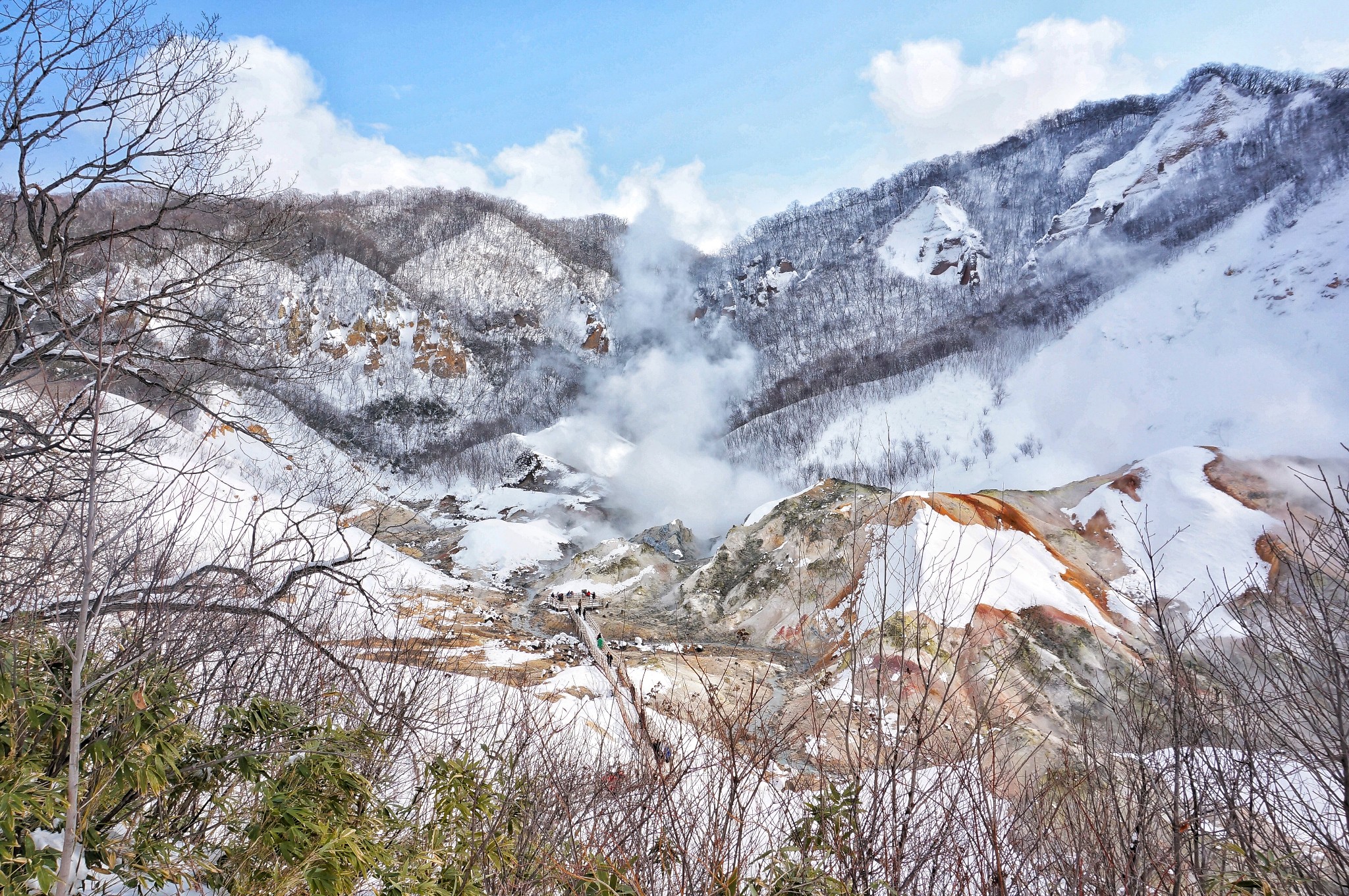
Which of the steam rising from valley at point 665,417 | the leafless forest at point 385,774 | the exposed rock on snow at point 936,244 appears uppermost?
the exposed rock on snow at point 936,244

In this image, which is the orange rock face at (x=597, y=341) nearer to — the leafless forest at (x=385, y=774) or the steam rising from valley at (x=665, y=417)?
the steam rising from valley at (x=665, y=417)

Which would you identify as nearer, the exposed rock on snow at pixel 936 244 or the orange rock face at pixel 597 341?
the exposed rock on snow at pixel 936 244

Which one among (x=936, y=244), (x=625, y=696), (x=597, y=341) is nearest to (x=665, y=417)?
(x=597, y=341)

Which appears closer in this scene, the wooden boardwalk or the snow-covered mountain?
the wooden boardwalk

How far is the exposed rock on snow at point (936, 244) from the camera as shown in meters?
63.6

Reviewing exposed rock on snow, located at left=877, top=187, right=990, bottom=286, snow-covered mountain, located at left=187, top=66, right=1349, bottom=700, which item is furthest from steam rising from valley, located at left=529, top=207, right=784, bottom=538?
exposed rock on snow, located at left=877, top=187, right=990, bottom=286

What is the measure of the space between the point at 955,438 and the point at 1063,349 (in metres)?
10.0

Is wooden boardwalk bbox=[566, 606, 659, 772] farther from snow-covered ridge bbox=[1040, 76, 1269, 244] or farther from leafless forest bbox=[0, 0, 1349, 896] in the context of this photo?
snow-covered ridge bbox=[1040, 76, 1269, 244]

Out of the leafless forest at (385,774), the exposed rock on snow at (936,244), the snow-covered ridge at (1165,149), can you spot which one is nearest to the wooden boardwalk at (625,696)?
the leafless forest at (385,774)

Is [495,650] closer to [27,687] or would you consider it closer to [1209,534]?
[27,687]

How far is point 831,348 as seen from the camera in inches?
2510

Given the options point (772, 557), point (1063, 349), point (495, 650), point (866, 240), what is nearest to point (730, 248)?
point (866, 240)

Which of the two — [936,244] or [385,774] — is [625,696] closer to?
[385,774]

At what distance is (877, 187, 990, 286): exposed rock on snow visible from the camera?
63.6 meters
